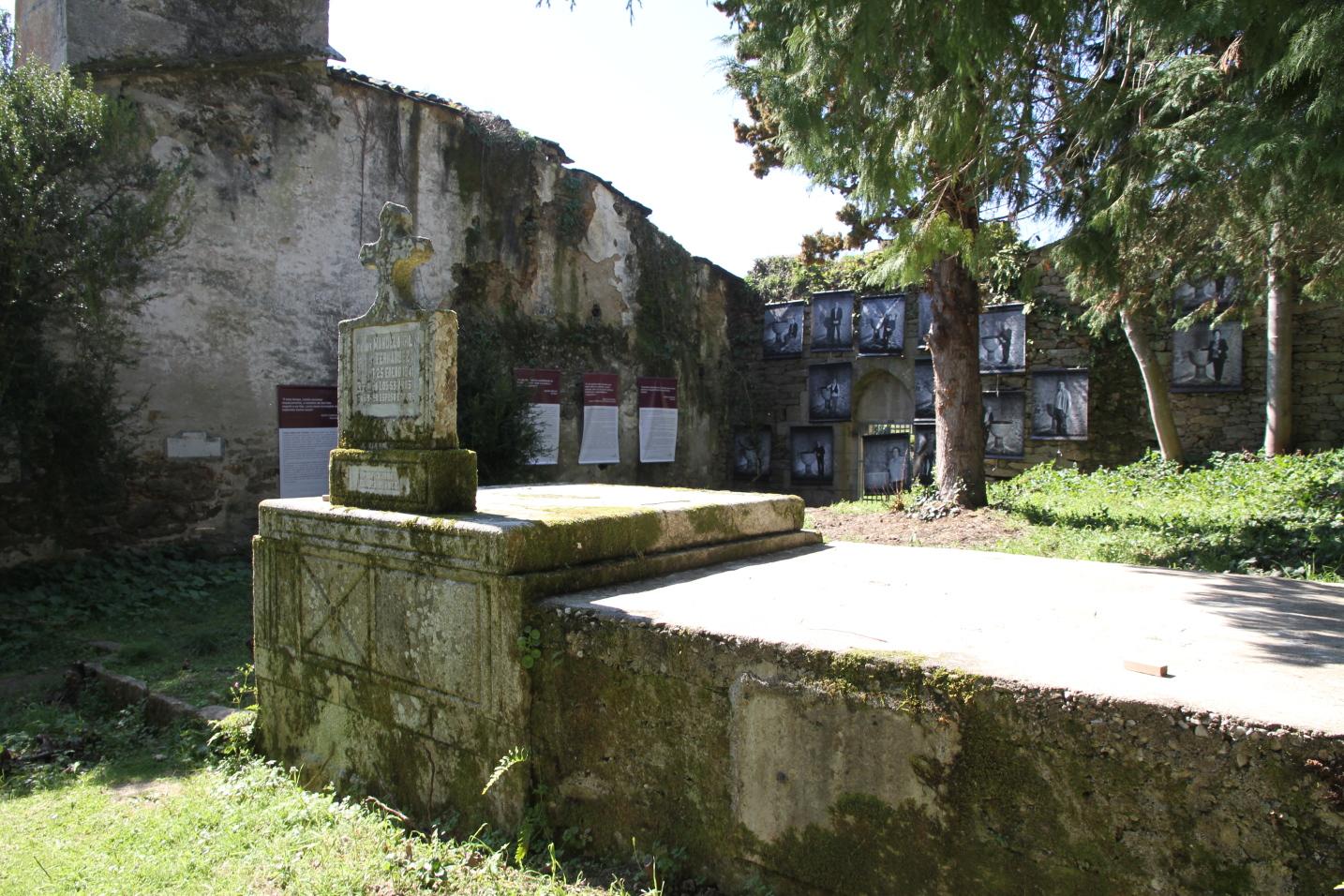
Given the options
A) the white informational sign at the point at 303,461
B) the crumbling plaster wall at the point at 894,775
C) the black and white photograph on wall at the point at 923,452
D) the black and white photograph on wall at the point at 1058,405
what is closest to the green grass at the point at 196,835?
the crumbling plaster wall at the point at 894,775

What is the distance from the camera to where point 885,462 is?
1367cm

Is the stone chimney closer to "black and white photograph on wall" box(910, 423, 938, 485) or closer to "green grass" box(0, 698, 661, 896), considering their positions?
"green grass" box(0, 698, 661, 896)

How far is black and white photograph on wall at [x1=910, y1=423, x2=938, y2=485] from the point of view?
42.5ft

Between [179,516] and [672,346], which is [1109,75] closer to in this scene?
[672,346]

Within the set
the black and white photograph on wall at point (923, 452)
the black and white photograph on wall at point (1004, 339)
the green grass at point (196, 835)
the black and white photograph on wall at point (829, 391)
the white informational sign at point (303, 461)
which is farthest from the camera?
the black and white photograph on wall at point (829, 391)

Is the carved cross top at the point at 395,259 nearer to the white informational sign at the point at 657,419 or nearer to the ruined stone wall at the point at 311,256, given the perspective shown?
the ruined stone wall at the point at 311,256

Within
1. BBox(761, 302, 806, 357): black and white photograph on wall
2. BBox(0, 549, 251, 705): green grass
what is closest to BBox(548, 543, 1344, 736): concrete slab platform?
BBox(0, 549, 251, 705): green grass

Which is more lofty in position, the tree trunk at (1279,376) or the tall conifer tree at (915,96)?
the tall conifer tree at (915,96)

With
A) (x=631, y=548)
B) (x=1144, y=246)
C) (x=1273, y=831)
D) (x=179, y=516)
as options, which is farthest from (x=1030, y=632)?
(x=179, y=516)

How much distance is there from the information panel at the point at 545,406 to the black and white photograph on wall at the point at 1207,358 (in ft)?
27.1

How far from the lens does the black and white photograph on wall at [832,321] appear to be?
14008 millimetres

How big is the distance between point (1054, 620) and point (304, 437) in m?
8.67

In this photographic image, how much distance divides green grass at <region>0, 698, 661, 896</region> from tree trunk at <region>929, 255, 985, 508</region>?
7.18 m

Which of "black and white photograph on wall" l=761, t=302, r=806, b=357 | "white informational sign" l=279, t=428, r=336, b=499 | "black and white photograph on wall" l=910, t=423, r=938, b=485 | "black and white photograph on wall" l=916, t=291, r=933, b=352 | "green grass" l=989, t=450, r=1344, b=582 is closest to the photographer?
"green grass" l=989, t=450, r=1344, b=582
